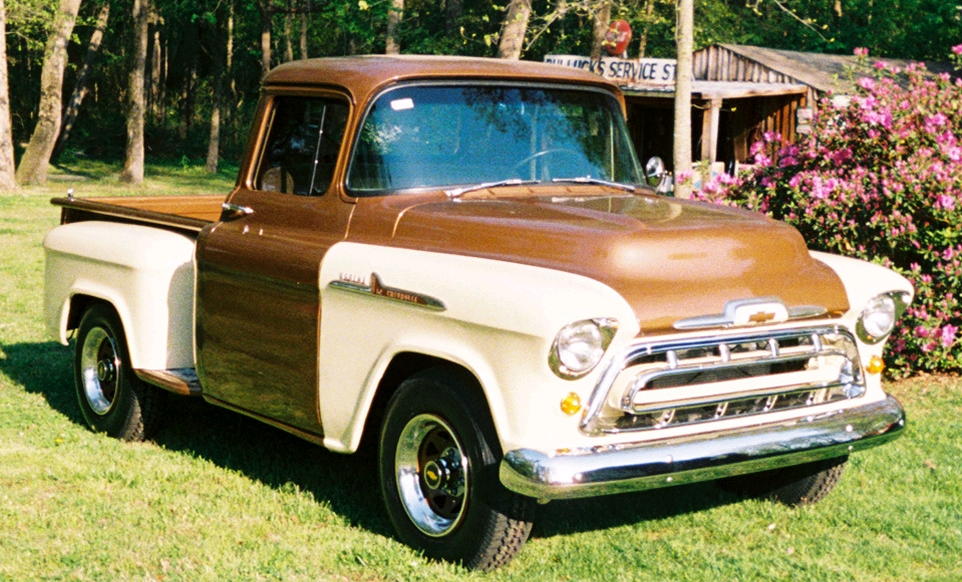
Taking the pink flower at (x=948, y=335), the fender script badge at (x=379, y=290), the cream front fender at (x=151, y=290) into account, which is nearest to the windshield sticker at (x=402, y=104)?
the fender script badge at (x=379, y=290)

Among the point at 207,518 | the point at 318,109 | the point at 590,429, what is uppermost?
the point at 318,109

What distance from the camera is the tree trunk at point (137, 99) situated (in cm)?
2788

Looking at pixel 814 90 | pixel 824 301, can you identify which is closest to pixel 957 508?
pixel 824 301

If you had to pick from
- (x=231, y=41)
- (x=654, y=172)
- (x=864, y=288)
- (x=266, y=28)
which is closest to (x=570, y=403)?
(x=864, y=288)

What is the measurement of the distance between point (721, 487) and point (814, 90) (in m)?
20.7

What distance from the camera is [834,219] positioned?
28.8 ft

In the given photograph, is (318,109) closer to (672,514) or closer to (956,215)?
(672,514)

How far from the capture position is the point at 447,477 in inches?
195

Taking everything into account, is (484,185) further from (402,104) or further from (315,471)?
(315,471)

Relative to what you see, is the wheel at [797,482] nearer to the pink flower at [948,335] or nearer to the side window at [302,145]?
the side window at [302,145]

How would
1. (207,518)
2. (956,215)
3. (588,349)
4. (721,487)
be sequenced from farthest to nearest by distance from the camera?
1. (956,215)
2. (721,487)
3. (207,518)
4. (588,349)

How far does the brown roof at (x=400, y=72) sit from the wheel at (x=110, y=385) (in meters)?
1.68

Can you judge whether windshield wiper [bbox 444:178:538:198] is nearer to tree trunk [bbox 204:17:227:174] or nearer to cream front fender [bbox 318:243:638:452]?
cream front fender [bbox 318:243:638:452]

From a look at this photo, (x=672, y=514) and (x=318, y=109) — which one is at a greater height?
(x=318, y=109)
